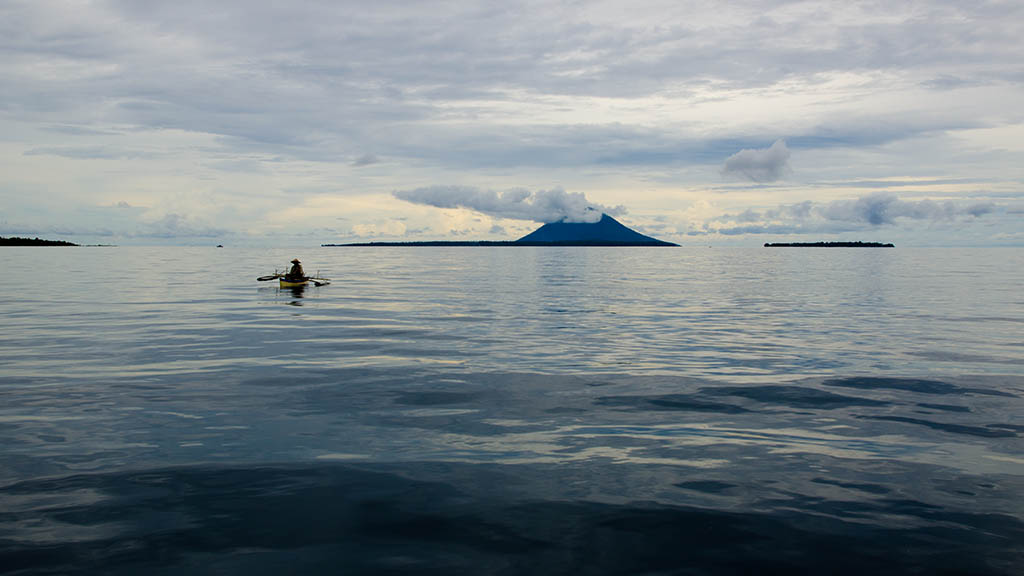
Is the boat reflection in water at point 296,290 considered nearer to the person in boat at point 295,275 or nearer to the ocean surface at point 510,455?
the person in boat at point 295,275

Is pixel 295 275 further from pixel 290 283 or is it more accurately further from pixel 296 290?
pixel 296 290

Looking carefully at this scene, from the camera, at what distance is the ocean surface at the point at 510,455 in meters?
8.29

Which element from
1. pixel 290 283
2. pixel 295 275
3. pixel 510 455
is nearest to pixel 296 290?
pixel 290 283

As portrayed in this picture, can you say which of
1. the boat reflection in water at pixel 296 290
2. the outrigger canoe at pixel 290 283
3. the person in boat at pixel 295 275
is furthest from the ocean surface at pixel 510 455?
the person in boat at pixel 295 275

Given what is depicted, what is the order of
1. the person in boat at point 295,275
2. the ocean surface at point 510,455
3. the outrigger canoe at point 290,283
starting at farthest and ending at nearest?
1. the person in boat at point 295,275
2. the outrigger canoe at point 290,283
3. the ocean surface at point 510,455

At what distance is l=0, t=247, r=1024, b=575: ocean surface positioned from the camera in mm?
8289

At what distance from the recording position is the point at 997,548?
27.2ft

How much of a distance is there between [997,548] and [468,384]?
12155 mm

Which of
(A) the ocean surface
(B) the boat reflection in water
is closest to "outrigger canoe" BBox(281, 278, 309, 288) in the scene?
(B) the boat reflection in water

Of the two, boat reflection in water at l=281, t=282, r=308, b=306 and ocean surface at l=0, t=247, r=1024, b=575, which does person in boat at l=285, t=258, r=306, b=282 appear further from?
ocean surface at l=0, t=247, r=1024, b=575

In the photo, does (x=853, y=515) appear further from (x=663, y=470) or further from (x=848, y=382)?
(x=848, y=382)

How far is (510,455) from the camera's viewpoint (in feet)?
38.8

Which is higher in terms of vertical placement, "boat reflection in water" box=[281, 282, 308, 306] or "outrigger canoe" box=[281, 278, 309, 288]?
"outrigger canoe" box=[281, 278, 309, 288]

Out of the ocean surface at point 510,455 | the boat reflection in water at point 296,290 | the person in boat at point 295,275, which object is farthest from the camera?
the person in boat at point 295,275
